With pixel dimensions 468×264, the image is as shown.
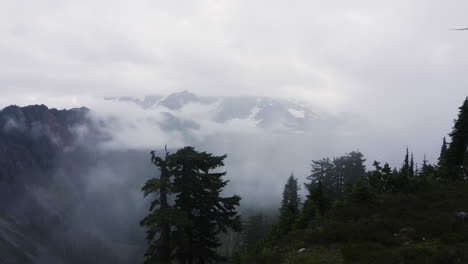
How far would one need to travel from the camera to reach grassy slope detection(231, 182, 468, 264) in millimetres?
11086

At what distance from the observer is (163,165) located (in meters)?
18.1

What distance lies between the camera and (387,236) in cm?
1342

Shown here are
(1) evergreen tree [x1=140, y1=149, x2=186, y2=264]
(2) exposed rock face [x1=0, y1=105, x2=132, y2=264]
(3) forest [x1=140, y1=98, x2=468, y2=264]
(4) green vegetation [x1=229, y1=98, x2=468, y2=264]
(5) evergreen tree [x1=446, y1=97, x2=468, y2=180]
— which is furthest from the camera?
(2) exposed rock face [x1=0, y1=105, x2=132, y2=264]

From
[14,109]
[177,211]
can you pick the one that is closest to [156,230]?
[177,211]

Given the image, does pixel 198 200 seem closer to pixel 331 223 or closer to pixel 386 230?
pixel 331 223

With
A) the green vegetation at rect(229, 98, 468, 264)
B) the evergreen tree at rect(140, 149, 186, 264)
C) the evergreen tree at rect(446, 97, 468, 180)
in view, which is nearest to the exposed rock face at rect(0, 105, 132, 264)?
the evergreen tree at rect(140, 149, 186, 264)

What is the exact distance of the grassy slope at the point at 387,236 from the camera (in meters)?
11.1

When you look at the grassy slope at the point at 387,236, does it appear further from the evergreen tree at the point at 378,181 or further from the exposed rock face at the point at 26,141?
the exposed rock face at the point at 26,141

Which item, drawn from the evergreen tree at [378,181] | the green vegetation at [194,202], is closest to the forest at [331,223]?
the green vegetation at [194,202]

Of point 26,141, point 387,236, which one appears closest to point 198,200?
point 387,236

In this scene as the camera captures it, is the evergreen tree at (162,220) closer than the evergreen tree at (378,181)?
Yes

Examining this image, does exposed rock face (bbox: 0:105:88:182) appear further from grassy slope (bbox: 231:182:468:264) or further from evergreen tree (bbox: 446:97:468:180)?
evergreen tree (bbox: 446:97:468:180)

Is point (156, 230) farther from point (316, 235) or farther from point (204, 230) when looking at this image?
point (316, 235)

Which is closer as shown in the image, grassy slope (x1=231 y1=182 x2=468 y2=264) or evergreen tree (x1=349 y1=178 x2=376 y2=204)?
grassy slope (x1=231 y1=182 x2=468 y2=264)
